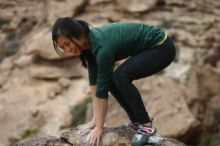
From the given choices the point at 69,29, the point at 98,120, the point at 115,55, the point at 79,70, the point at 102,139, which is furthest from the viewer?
the point at 79,70

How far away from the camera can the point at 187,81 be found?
30.2 feet

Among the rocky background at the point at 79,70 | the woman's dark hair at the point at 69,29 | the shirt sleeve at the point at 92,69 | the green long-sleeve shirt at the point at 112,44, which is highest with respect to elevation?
the woman's dark hair at the point at 69,29

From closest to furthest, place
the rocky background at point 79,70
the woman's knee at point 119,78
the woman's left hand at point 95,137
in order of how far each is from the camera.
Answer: the woman's knee at point 119,78
the woman's left hand at point 95,137
the rocky background at point 79,70

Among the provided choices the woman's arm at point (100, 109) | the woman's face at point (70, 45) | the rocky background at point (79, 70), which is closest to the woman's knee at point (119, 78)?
the woman's arm at point (100, 109)

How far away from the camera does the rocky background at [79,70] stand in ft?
28.6

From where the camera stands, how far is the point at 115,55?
4.20m

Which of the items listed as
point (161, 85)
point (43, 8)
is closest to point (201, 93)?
point (161, 85)

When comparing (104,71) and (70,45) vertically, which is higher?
(70,45)

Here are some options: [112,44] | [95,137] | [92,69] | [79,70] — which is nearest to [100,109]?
[95,137]

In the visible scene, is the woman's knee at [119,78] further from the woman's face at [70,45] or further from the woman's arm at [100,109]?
the woman's face at [70,45]

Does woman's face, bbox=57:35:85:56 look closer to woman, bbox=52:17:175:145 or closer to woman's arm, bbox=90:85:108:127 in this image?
woman, bbox=52:17:175:145

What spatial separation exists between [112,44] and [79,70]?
565cm

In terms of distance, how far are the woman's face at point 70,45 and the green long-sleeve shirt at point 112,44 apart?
76mm

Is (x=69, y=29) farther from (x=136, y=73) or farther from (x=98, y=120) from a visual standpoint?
(x=98, y=120)
